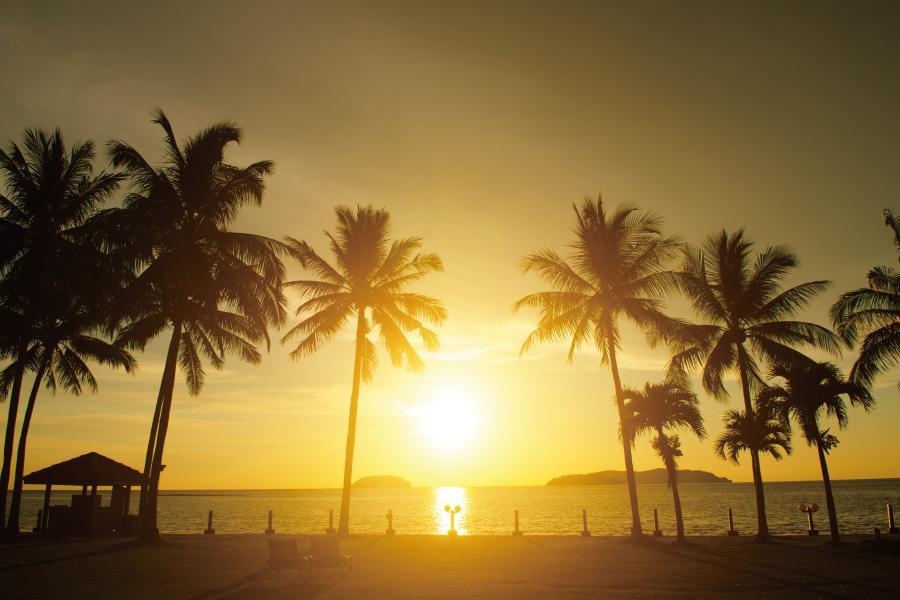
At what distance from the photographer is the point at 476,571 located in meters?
16.0

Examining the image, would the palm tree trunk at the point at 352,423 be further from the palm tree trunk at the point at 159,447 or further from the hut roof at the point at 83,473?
the hut roof at the point at 83,473

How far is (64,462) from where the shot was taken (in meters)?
27.1

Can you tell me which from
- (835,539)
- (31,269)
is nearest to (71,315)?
(31,269)

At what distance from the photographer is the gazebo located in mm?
26531

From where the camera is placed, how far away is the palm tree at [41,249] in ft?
78.3

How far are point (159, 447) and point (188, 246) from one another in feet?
25.9

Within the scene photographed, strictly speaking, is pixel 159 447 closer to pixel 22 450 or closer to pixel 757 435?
pixel 22 450

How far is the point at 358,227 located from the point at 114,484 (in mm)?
17110

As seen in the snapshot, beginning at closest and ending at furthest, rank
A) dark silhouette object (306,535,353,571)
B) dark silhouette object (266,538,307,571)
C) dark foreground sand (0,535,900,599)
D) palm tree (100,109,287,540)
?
1. dark foreground sand (0,535,900,599)
2. dark silhouette object (266,538,307,571)
3. dark silhouette object (306,535,353,571)
4. palm tree (100,109,287,540)

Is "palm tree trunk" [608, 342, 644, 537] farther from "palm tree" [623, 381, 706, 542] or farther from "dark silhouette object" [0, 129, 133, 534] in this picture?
"dark silhouette object" [0, 129, 133, 534]

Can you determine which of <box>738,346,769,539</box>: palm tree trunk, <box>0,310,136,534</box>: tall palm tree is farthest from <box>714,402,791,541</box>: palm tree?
<box>0,310,136,534</box>: tall palm tree

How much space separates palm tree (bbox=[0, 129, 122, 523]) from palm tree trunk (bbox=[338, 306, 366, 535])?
34.1 ft

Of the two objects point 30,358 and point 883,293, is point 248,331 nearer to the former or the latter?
point 30,358

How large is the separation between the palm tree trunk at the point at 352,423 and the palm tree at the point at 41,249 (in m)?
10.4
